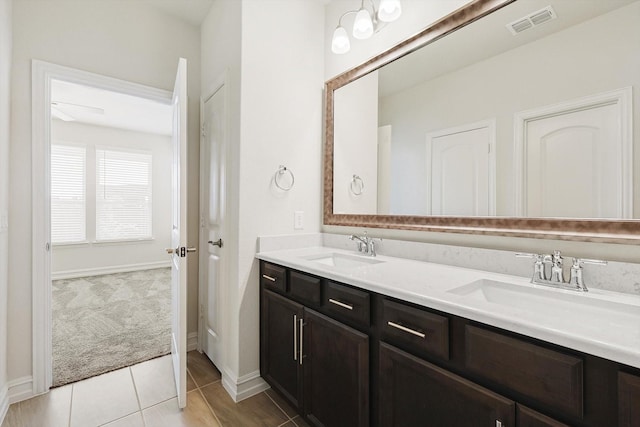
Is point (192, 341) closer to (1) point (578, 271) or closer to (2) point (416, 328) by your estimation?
(2) point (416, 328)

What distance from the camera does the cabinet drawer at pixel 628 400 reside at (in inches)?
24.1

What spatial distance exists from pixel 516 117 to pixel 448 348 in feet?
3.38

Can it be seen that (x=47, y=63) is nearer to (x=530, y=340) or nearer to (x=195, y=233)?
(x=195, y=233)

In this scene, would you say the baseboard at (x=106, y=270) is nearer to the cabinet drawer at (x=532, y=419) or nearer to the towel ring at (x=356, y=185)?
the towel ring at (x=356, y=185)

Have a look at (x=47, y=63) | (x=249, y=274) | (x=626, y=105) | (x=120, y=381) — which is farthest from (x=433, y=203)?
(x=47, y=63)

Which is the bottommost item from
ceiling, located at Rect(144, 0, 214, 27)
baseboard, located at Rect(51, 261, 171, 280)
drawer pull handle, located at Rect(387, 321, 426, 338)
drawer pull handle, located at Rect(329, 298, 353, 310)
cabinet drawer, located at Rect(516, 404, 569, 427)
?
baseboard, located at Rect(51, 261, 171, 280)

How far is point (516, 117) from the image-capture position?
1.28 m

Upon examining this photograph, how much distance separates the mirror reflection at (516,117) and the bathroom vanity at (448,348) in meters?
0.37

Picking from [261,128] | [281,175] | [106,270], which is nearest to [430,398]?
[281,175]

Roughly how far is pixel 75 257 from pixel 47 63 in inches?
156

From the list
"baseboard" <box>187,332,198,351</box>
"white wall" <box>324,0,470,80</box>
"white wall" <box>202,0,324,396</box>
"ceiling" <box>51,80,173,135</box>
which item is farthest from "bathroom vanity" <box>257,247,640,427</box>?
"ceiling" <box>51,80,173,135</box>

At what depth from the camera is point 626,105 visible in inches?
40.4

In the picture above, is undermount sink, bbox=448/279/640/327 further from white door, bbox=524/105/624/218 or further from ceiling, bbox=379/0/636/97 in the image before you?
ceiling, bbox=379/0/636/97

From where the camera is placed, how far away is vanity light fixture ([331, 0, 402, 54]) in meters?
1.59
